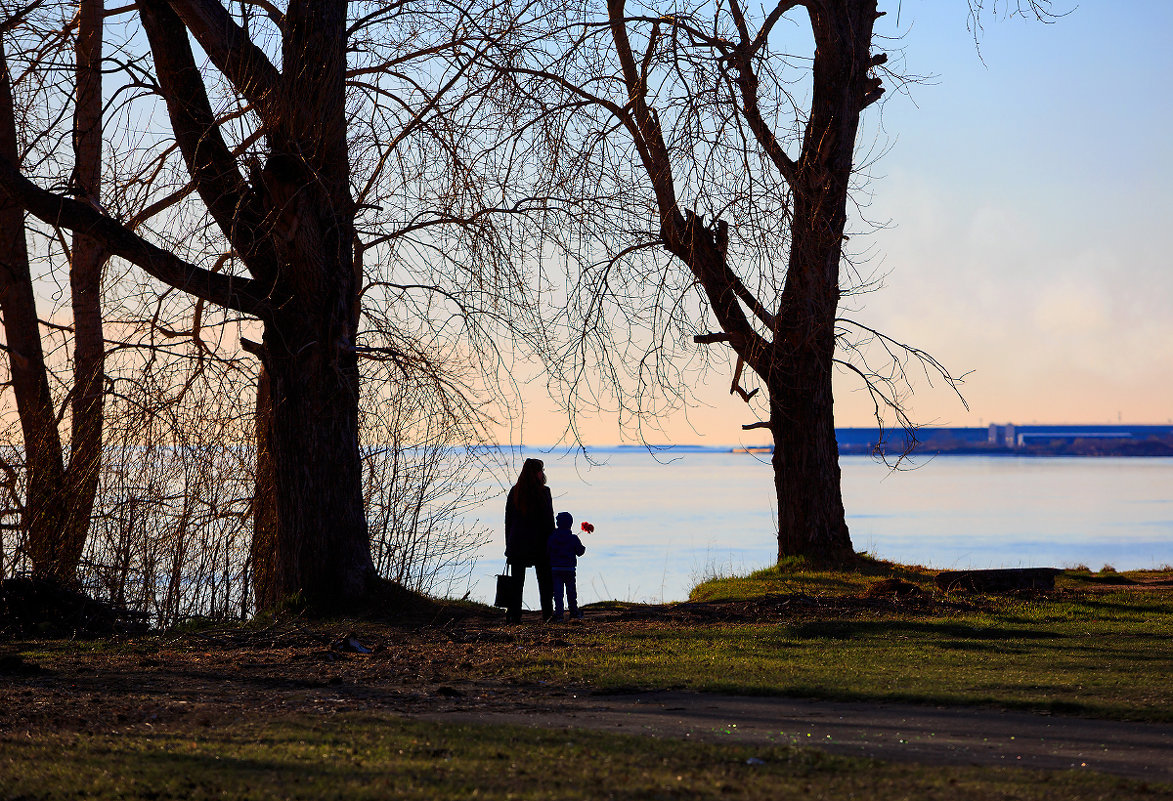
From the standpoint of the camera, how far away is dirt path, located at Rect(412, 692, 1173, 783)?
585 cm

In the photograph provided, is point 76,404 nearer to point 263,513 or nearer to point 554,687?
point 263,513

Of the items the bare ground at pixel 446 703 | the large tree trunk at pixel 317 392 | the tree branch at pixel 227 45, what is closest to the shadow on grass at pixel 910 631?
the bare ground at pixel 446 703

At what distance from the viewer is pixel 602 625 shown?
12.0 metres

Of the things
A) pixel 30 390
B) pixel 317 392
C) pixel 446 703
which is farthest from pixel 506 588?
pixel 30 390

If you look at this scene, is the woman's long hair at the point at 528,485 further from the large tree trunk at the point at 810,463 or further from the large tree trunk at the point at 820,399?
the large tree trunk at the point at 810,463

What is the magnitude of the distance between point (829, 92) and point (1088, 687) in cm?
1178

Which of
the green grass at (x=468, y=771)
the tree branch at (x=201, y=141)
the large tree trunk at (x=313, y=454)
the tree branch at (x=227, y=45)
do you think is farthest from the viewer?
the large tree trunk at (x=313, y=454)

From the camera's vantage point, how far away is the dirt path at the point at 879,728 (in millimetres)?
5848

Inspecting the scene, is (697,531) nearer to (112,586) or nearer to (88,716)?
(112,586)

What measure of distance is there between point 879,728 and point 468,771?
2594 millimetres

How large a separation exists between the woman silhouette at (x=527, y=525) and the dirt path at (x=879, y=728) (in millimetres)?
4939

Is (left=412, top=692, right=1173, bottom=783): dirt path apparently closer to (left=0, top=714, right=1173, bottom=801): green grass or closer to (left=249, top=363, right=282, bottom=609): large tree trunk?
(left=0, top=714, right=1173, bottom=801): green grass

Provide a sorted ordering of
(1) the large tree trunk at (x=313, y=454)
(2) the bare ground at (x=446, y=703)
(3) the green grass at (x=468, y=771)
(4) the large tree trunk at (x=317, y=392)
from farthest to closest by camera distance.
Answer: (1) the large tree trunk at (x=313, y=454) < (4) the large tree trunk at (x=317, y=392) < (2) the bare ground at (x=446, y=703) < (3) the green grass at (x=468, y=771)

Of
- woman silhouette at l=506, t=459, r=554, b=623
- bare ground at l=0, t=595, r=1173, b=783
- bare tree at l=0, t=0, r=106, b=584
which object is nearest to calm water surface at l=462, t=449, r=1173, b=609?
woman silhouette at l=506, t=459, r=554, b=623
